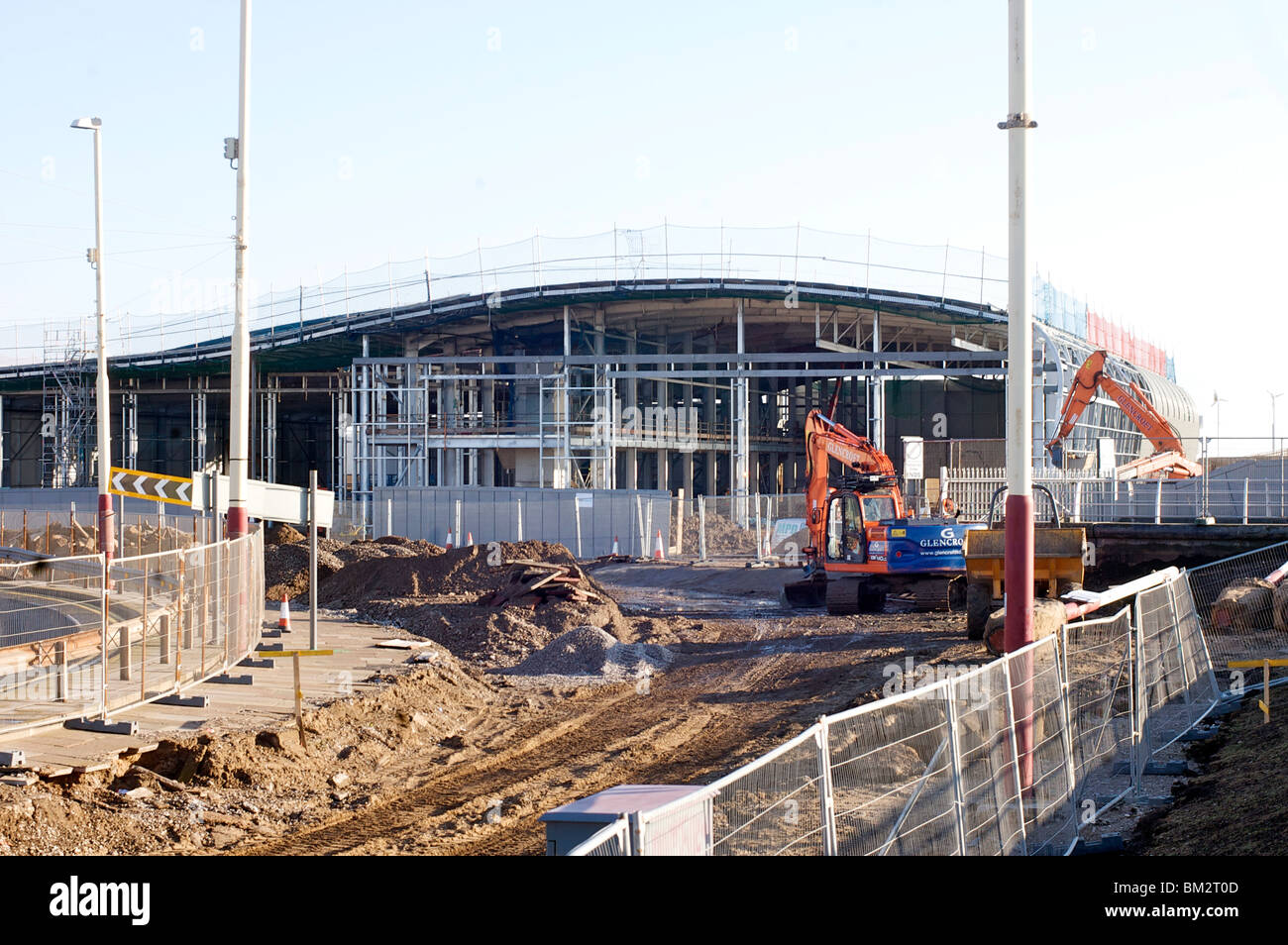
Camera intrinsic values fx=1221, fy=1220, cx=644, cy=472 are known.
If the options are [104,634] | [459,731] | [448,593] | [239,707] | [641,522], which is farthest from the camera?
[641,522]

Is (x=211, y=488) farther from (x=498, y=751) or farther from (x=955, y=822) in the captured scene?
(x=955, y=822)

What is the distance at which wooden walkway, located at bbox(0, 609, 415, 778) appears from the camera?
10867 mm

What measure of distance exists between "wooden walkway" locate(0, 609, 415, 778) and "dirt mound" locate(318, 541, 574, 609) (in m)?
6.04

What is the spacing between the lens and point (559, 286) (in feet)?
159

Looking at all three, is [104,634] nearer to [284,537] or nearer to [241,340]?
[241,340]

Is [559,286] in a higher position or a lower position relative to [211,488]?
higher

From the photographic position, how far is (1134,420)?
108 ft

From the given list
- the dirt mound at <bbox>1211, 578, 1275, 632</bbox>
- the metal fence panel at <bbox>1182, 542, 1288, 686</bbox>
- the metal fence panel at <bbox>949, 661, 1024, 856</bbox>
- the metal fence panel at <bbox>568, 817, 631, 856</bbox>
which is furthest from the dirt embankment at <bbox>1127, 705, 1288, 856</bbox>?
the dirt mound at <bbox>1211, 578, 1275, 632</bbox>

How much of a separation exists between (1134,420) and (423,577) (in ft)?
63.5

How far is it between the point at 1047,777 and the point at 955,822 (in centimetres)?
205

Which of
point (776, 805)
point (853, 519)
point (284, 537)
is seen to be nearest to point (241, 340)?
point (853, 519)
